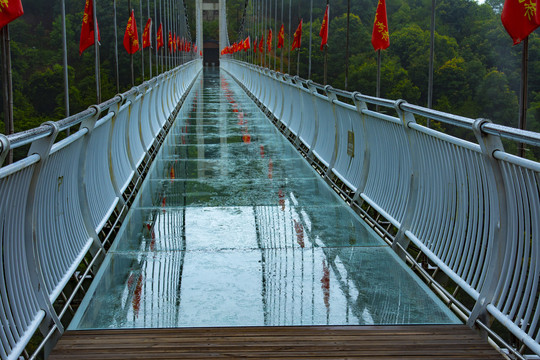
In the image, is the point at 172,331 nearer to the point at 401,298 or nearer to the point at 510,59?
the point at 401,298

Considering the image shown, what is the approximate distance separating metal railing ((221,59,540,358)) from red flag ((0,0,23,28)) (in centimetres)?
367

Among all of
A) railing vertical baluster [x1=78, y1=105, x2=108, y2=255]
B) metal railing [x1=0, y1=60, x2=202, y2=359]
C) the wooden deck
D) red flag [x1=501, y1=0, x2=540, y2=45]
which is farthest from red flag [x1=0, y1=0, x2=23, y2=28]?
the wooden deck

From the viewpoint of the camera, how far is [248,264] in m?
5.27

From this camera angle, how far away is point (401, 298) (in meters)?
4.51

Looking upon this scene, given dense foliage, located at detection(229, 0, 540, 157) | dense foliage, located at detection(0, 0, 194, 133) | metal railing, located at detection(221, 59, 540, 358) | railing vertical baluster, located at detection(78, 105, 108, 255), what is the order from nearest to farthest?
metal railing, located at detection(221, 59, 540, 358)
railing vertical baluster, located at detection(78, 105, 108, 255)
dense foliage, located at detection(229, 0, 540, 157)
dense foliage, located at detection(0, 0, 194, 133)

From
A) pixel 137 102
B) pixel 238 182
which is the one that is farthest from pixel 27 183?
pixel 137 102

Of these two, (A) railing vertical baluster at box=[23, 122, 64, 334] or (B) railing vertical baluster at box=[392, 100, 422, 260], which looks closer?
(A) railing vertical baluster at box=[23, 122, 64, 334]

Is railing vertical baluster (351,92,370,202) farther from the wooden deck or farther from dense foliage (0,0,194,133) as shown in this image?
dense foliage (0,0,194,133)

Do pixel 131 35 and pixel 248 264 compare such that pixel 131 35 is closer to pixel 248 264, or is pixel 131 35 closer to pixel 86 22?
pixel 86 22

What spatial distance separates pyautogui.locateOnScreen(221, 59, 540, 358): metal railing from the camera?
3.51m

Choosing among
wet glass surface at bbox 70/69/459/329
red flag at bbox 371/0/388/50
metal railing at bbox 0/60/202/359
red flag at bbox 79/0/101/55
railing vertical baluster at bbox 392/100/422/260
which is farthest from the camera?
red flag at bbox 79/0/101/55

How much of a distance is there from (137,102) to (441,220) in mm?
6078

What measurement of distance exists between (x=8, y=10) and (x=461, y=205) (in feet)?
18.9

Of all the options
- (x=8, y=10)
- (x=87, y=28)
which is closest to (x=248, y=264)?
(x=8, y=10)
